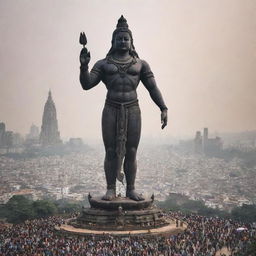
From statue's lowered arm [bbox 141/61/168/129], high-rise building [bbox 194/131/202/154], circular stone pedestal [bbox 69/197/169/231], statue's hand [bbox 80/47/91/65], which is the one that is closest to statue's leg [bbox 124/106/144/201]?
circular stone pedestal [bbox 69/197/169/231]

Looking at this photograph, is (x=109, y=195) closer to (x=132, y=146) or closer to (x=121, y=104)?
(x=132, y=146)

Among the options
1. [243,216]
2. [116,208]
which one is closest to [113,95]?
[116,208]

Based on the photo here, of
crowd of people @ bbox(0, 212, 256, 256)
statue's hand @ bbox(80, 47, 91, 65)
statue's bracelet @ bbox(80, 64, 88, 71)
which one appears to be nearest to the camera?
crowd of people @ bbox(0, 212, 256, 256)

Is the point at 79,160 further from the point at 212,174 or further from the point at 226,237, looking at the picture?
the point at 226,237

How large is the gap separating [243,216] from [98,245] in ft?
83.0

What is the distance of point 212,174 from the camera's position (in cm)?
12031

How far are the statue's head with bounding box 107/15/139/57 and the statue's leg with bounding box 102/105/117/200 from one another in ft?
7.33

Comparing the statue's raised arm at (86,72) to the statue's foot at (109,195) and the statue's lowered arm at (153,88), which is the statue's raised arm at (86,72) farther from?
the statue's foot at (109,195)

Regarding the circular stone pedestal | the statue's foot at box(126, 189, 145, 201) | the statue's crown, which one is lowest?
the circular stone pedestal

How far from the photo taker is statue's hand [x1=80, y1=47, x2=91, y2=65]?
16094 millimetres

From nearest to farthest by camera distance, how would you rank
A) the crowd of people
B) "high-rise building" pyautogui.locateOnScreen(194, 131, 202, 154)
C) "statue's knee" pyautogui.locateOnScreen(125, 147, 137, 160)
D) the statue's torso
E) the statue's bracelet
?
the crowd of people, the statue's bracelet, the statue's torso, "statue's knee" pyautogui.locateOnScreen(125, 147, 137, 160), "high-rise building" pyautogui.locateOnScreen(194, 131, 202, 154)

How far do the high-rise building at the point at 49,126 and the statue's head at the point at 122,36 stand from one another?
141 meters

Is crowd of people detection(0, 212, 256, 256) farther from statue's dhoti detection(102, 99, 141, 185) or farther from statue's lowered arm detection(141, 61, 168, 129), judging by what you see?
statue's lowered arm detection(141, 61, 168, 129)

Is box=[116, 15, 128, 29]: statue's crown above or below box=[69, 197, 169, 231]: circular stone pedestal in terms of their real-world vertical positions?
above
